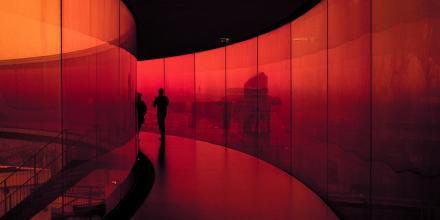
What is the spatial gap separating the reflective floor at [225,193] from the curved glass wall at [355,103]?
368 mm

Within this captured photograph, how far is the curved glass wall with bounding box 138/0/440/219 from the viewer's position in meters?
2.82

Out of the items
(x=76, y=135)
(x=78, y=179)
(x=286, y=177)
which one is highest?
(x=76, y=135)

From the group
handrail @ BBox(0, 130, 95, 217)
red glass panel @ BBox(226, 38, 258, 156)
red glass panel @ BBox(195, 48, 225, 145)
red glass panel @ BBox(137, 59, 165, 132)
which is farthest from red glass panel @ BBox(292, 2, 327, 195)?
red glass panel @ BBox(137, 59, 165, 132)

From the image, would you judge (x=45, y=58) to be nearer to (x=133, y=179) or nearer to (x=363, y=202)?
(x=363, y=202)

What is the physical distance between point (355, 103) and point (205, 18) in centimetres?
620

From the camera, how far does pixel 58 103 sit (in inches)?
131

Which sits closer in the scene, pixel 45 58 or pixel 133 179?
pixel 45 58

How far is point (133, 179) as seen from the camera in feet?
22.9

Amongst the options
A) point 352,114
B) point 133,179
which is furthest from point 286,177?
point 352,114

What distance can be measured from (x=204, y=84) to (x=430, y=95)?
12.1 m

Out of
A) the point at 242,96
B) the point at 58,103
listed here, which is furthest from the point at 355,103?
the point at 242,96

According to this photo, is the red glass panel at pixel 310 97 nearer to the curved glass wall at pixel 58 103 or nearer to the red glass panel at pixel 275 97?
the red glass panel at pixel 275 97

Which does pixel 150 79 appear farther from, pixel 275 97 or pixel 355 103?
pixel 355 103

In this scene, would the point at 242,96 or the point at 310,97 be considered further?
the point at 242,96
